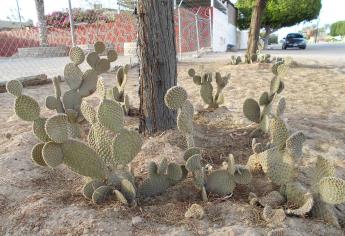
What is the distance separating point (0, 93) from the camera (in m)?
4.70

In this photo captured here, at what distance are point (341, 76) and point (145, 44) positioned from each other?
4773 mm

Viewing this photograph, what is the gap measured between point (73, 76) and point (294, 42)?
22842mm

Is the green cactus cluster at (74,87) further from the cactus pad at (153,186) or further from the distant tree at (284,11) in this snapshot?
the distant tree at (284,11)

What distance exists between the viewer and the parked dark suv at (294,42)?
2347cm

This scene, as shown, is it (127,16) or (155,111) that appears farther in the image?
(127,16)

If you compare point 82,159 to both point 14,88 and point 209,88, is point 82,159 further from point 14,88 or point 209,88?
point 209,88

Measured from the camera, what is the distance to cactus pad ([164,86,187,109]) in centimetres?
177

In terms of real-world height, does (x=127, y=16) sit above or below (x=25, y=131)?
above

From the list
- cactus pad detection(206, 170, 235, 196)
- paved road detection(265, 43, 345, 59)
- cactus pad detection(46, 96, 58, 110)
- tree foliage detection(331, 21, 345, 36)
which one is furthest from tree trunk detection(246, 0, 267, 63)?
tree foliage detection(331, 21, 345, 36)

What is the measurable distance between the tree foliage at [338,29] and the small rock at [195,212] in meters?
63.2

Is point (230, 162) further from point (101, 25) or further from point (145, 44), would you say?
point (101, 25)

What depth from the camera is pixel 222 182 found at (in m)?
1.79

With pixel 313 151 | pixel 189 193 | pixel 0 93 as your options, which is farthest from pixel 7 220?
pixel 0 93

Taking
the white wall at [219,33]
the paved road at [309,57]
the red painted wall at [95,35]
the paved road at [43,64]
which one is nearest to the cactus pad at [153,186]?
the paved road at [43,64]
